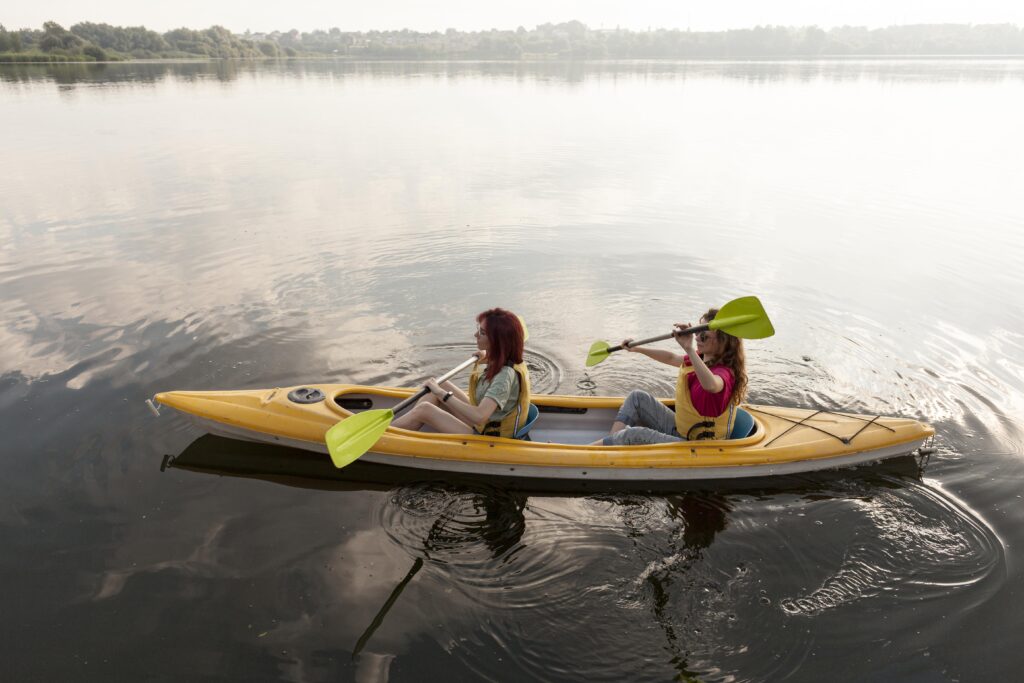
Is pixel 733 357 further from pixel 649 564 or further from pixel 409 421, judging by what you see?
pixel 409 421

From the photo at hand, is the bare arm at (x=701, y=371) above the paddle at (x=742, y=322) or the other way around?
the other way around

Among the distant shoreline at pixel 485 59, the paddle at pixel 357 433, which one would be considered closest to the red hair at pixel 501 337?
the paddle at pixel 357 433

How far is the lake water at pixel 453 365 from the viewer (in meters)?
4.05

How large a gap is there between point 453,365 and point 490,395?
2.20 meters

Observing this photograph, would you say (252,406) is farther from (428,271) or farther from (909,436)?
(909,436)

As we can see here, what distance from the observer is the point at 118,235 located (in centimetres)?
1090

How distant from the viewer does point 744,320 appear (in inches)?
197

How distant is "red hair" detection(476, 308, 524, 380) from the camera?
502 cm

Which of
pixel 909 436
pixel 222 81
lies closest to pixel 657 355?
pixel 909 436

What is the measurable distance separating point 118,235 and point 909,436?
442 inches

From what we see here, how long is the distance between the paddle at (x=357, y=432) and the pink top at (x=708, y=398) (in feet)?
4.49

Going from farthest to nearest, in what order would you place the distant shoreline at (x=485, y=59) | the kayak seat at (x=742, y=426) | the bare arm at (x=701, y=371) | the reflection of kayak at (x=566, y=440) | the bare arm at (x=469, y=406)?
the distant shoreline at (x=485, y=59) < the kayak seat at (x=742, y=426) < the reflection of kayak at (x=566, y=440) < the bare arm at (x=469, y=406) < the bare arm at (x=701, y=371)

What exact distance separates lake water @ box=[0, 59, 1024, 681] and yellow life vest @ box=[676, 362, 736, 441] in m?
0.54

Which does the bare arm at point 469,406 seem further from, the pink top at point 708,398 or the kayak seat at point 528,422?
the pink top at point 708,398
